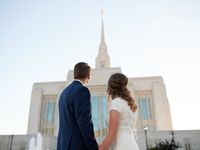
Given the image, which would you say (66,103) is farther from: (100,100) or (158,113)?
(158,113)

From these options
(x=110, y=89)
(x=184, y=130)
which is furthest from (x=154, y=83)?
(x=110, y=89)

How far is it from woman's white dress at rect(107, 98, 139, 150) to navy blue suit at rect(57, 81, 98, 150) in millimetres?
299

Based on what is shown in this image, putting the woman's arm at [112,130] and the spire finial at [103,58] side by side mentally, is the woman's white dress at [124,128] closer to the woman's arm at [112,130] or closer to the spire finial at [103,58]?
the woman's arm at [112,130]

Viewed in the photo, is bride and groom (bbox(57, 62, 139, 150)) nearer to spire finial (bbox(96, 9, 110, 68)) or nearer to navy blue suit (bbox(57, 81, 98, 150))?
navy blue suit (bbox(57, 81, 98, 150))

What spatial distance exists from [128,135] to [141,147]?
2849 centimetres

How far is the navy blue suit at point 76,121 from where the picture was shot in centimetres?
268

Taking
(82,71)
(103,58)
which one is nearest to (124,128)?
(82,71)

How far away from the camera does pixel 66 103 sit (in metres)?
2.97

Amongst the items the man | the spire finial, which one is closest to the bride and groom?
the man

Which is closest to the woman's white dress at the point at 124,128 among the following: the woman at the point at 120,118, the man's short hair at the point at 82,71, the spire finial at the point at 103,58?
the woman at the point at 120,118

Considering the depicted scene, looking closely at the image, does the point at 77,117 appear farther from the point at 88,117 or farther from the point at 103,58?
the point at 103,58

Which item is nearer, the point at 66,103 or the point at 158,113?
the point at 66,103

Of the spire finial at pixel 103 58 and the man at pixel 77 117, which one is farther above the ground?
the spire finial at pixel 103 58

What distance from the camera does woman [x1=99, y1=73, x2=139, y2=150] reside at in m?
2.77
